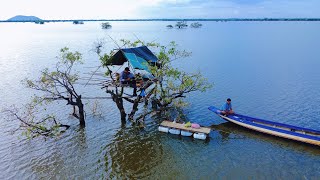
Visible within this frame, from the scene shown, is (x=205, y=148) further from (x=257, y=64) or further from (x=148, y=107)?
(x=257, y=64)

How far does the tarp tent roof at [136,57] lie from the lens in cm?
2208

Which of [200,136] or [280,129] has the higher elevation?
[280,129]

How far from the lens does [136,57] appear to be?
22891 millimetres

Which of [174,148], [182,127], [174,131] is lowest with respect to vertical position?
[174,148]

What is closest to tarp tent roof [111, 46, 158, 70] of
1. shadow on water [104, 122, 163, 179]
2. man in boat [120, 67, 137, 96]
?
man in boat [120, 67, 137, 96]

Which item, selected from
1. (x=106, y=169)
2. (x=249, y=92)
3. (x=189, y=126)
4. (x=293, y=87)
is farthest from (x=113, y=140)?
(x=293, y=87)

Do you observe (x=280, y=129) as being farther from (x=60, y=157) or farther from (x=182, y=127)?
(x=60, y=157)

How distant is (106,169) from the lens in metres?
17.3

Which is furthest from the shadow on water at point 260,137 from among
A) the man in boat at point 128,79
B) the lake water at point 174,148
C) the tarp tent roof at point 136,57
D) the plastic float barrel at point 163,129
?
the tarp tent roof at point 136,57

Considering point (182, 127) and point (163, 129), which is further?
point (163, 129)

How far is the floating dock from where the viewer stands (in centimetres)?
2031

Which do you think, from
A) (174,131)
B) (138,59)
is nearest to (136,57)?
(138,59)

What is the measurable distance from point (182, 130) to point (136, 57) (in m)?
6.51

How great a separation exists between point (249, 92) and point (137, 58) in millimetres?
14786
